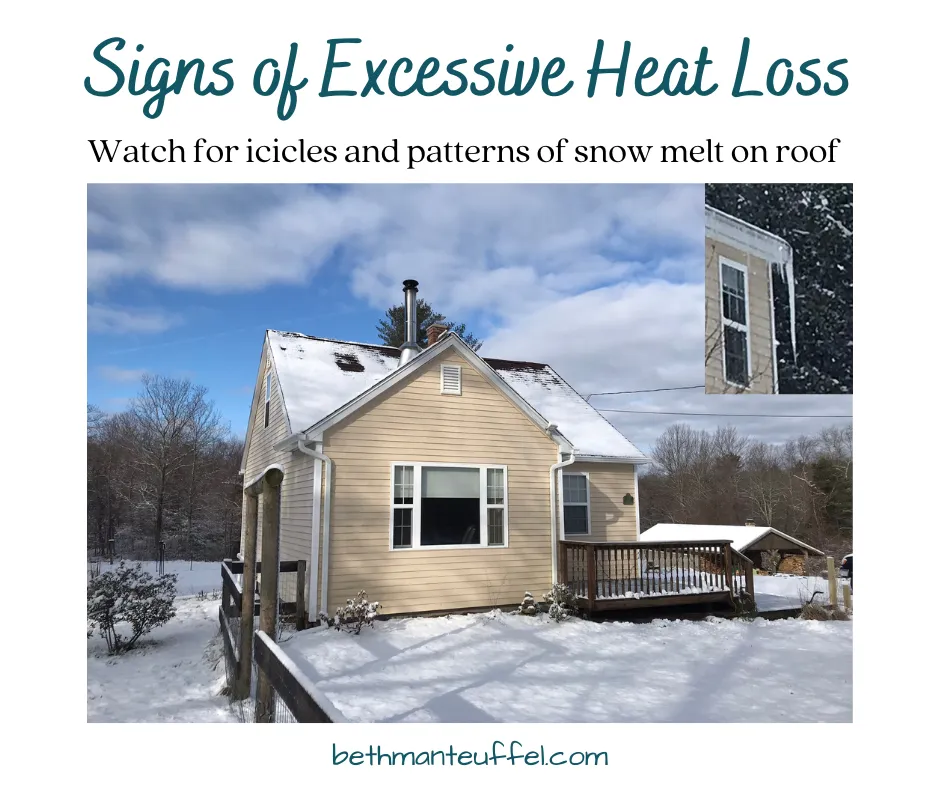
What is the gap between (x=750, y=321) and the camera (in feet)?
19.6

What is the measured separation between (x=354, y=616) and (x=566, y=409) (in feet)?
21.1

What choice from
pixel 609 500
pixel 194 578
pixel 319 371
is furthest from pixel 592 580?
pixel 194 578

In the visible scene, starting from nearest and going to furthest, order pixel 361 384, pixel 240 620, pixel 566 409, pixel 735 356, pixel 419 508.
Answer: pixel 240 620
pixel 735 356
pixel 419 508
pixel 361 384
pixel 566 409

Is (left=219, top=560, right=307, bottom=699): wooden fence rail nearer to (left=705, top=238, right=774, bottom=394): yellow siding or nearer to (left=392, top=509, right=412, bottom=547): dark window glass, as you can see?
(left=392, top=509, right=412, bottom=547): dark window glass

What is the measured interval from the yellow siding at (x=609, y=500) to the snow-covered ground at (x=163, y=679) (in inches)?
253

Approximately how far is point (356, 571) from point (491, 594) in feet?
6.75

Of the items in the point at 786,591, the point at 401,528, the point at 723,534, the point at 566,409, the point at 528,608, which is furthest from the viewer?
the point at 723,534

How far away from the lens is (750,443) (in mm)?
22484

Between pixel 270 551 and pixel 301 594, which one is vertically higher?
pixel 270 551

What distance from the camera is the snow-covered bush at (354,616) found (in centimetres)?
746

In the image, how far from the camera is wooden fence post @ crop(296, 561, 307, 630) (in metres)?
7.68

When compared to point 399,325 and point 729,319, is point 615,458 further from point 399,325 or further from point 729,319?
point 399,325

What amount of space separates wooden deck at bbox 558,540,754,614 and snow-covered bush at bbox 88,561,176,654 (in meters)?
5.60
